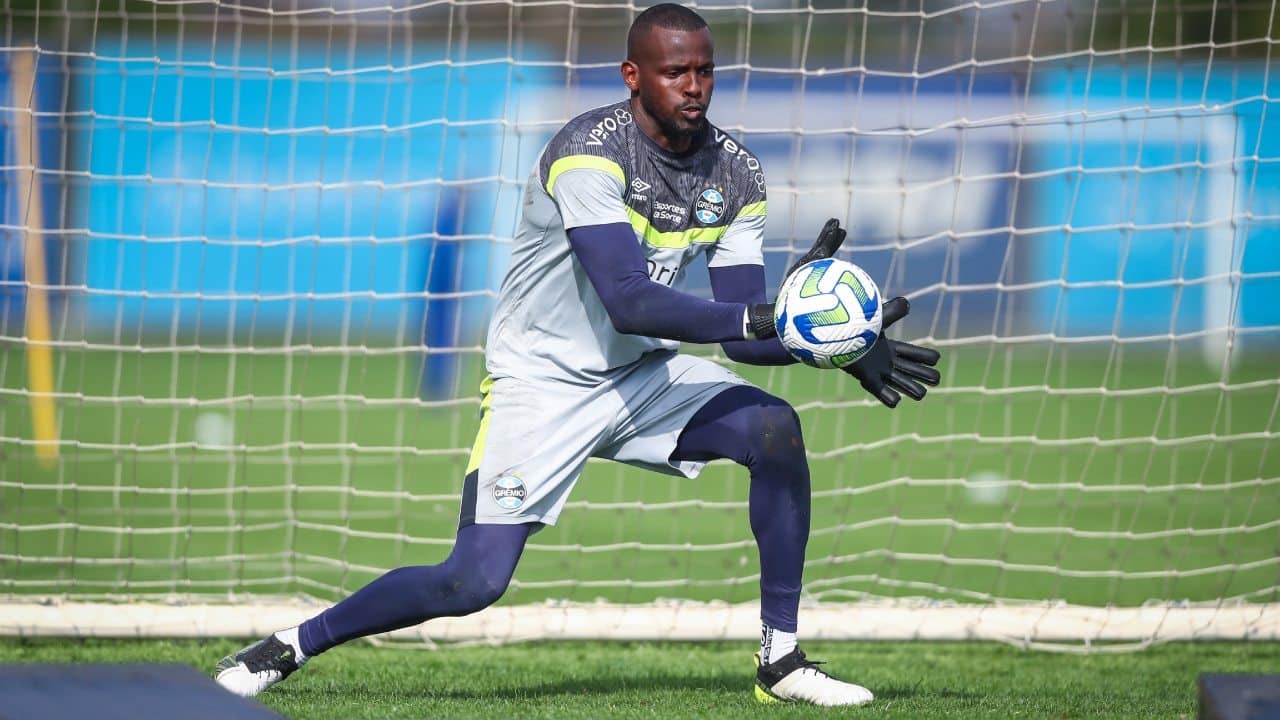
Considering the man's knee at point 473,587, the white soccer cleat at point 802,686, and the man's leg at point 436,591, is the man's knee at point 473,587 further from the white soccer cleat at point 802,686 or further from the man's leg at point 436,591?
the white soccer cleat at point 802,686

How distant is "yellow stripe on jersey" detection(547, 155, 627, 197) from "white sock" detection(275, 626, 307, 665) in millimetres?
1428

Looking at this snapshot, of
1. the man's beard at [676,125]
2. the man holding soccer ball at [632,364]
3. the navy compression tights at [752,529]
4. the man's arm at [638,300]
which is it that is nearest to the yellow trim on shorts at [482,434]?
the man holding soccer ball at [632,364]

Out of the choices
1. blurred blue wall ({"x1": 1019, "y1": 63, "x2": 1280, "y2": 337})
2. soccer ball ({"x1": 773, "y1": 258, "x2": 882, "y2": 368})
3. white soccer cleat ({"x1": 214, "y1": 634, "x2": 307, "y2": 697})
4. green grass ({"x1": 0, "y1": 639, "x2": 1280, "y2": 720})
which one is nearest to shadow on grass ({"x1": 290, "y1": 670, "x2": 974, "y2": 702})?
green grass ({"x1": 0, "y1": 639, "x2": 1280, "y2": 720})

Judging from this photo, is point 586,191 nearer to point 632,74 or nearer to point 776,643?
point 632,74

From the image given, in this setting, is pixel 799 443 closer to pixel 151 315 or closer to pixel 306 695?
pixel 306 695

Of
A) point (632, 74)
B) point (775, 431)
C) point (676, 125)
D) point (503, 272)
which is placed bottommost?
point (503, 272)

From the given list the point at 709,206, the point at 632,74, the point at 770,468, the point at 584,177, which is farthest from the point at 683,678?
the point at 632,74

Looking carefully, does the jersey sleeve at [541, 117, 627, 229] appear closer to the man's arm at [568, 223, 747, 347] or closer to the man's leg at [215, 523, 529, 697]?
the man's arm at [568, 223, 747, 347]

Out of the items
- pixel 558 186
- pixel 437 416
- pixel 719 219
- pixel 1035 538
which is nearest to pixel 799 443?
pixel 719 219

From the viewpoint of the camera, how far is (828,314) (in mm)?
3590

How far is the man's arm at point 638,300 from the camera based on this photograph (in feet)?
12.3

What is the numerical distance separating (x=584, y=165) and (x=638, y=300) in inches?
16.1

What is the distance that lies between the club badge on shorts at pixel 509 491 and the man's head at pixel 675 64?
104 centimetres

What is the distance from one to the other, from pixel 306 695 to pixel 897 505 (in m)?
4.61
